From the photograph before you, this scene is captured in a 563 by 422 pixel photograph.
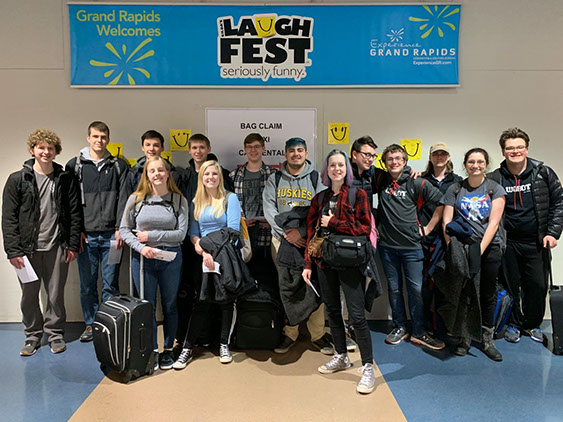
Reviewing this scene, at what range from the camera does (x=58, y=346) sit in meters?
3.06

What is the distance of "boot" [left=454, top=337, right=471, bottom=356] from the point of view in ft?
9.81

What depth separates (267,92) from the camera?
11.8 feet

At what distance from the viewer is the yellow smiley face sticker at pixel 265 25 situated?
3527 millimetres

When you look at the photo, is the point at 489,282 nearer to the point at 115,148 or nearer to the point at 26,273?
the point at 115,148

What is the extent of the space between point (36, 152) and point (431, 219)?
→ 10.6 feet

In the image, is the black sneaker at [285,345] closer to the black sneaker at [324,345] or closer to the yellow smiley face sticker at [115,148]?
the black sneaker at [324,345]

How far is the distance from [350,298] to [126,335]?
5.01 ft

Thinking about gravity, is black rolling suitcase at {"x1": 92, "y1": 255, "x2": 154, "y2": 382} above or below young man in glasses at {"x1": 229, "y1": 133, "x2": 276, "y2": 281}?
below

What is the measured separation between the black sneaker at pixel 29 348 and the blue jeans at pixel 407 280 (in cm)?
298

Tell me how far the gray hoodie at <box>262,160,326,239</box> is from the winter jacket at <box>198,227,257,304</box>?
1.15 ft

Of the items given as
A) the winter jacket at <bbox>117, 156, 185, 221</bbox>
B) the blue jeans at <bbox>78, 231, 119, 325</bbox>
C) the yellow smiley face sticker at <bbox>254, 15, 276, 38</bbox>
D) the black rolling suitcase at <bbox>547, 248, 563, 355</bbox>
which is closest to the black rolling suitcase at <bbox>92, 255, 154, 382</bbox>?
the blue jeans at <bbox>78, 231, 119, 325</bbox>

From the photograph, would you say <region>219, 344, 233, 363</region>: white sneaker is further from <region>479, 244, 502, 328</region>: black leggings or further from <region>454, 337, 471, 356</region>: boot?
<region>479, 244, 502, 328</region>: black leggings

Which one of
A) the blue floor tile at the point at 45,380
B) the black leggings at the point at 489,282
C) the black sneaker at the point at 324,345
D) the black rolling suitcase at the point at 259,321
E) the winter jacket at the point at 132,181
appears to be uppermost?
the winter jacket at the point at 132,181

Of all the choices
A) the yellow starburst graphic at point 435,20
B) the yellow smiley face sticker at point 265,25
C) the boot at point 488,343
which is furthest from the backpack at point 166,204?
the yellow starburst graphic at point 435,20
